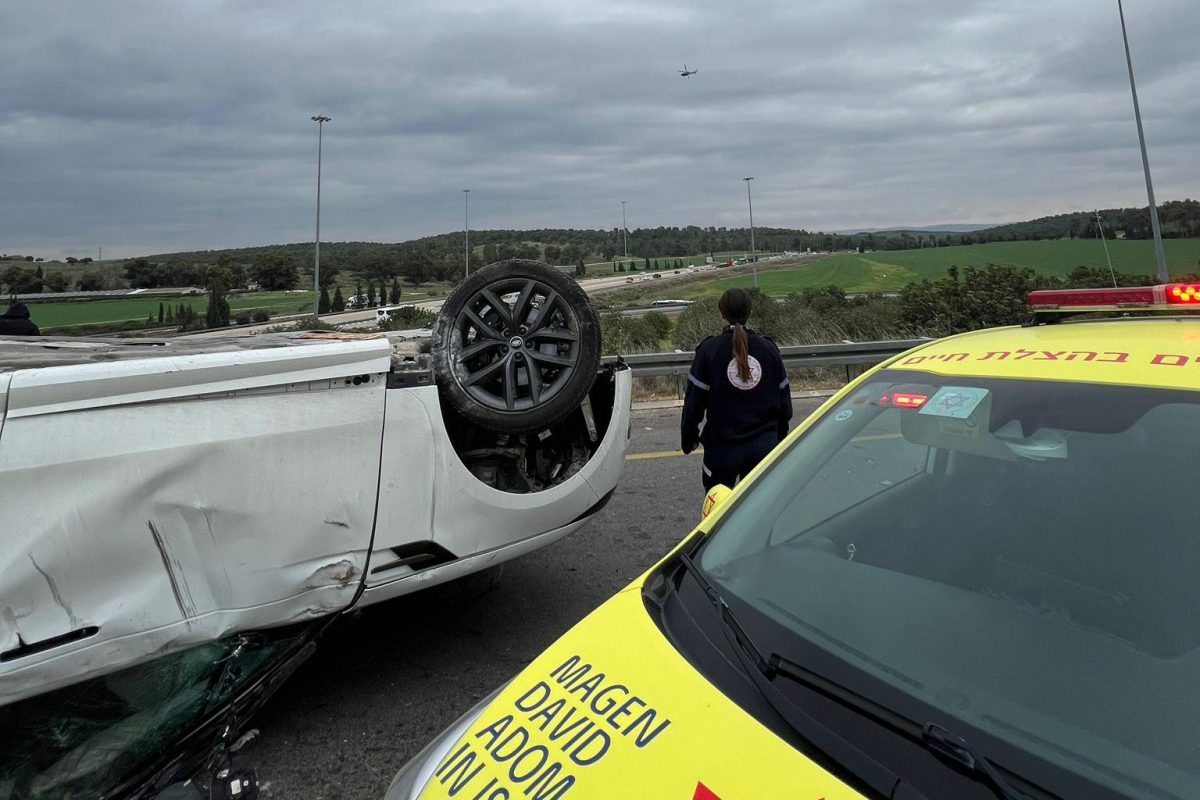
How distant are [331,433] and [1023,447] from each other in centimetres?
222

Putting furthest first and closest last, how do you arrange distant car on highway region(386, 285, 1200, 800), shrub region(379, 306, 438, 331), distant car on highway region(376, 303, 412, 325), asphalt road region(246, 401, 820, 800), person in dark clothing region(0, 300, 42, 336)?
distant car on highway region(376, 303, 412, 325) → shrub region(379, 306, 438, 331) → person in dark clothing region(0, 300, 42, 336) → asphalt road region(246, 401, 820, 800) → distant car on highway region(386, 285, 1200, 800)

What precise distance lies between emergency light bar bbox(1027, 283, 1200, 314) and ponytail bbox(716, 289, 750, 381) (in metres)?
1.61

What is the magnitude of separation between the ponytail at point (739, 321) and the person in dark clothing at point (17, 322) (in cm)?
415

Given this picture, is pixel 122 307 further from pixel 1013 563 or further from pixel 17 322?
pixel 1013 563

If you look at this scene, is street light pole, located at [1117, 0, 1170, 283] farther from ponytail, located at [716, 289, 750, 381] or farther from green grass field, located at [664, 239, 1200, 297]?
ponytail, located at [716, 289, 750, 381]

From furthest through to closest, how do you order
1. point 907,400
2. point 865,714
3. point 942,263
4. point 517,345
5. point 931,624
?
1. point 942,263
2. point 517,345
3. point 907,400
4. point 931,624
5. point 865,714

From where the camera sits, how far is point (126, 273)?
725cm

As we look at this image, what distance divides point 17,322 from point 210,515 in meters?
3.43

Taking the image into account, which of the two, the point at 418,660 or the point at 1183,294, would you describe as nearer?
the point at 1183,294

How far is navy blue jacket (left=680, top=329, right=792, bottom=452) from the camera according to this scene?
425 centimetres

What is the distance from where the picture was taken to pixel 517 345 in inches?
141

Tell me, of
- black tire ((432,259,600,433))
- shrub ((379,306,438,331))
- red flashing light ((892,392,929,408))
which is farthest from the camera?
shrub ((379,306,438,331))

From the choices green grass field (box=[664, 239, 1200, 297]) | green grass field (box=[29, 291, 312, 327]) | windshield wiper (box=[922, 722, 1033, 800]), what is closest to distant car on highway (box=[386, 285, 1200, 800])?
windshield wiper (box=[922, 722, 1033, 800])

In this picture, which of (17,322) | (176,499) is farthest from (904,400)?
(17,322)
